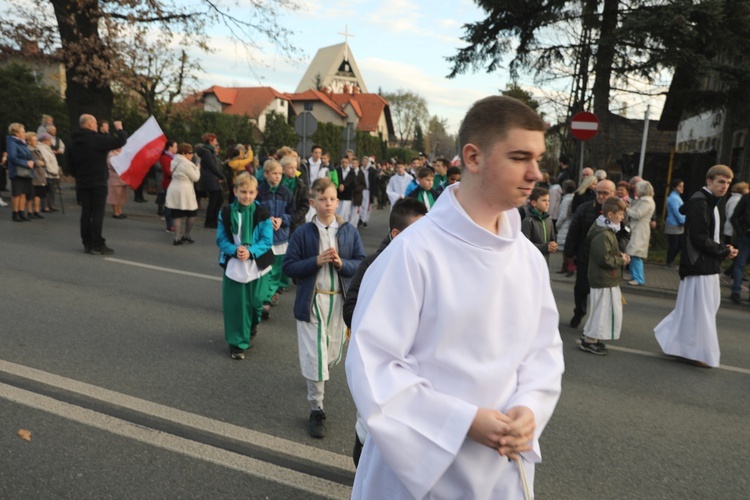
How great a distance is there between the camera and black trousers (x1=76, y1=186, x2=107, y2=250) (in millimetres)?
10055

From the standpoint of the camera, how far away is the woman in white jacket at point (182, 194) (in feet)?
39.1

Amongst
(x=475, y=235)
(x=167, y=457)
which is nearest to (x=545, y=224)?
(x=167, y=457)

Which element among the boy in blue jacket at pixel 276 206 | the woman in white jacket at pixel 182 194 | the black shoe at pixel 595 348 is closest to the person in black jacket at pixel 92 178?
the woman in white jacket at pixel 182 194

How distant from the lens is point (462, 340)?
5.80ft

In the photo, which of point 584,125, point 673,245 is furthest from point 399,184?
point 673,245

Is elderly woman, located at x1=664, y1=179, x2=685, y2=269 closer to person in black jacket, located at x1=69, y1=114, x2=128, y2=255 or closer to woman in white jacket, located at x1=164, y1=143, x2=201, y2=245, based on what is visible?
woman in white jacket, located at x1=164, y1=143, x2=201, y2=245

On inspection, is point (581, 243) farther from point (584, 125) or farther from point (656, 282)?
point (584, 125)

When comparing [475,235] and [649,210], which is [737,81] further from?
[475,235]

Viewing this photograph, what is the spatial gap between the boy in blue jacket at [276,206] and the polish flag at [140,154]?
540 centimetres

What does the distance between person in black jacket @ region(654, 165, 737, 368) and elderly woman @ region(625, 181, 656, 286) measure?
15.3 ft

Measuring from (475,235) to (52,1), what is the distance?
1760 centimetres

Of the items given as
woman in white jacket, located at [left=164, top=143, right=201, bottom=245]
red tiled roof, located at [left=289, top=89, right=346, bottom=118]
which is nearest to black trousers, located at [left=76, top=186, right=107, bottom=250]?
woman in white jacket, located at [left=164, top=143, right=201, bottom=245]

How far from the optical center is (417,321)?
5.75 ft

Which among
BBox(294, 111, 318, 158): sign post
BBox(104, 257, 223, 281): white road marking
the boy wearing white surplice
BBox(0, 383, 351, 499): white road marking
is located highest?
BBox(294, 111, 318, 158): sign post
